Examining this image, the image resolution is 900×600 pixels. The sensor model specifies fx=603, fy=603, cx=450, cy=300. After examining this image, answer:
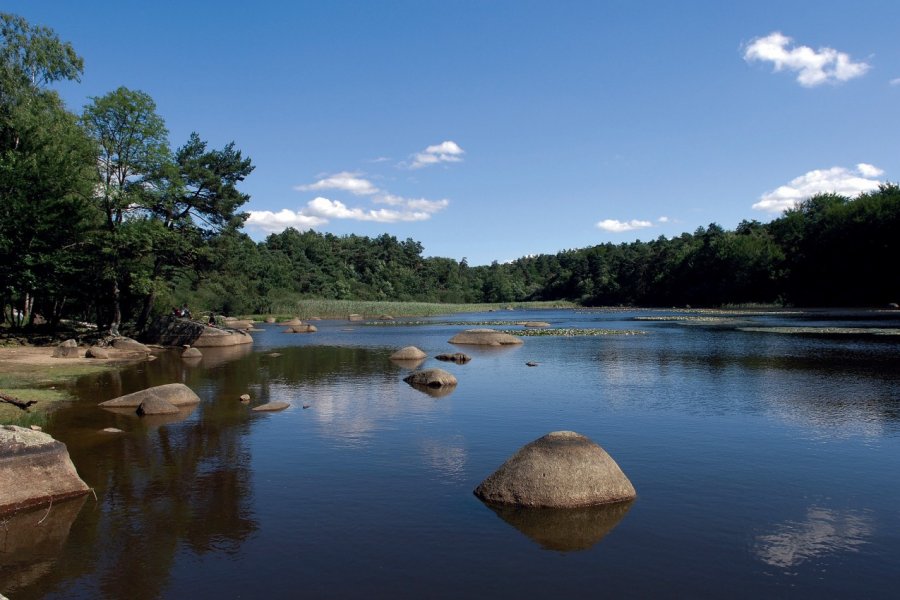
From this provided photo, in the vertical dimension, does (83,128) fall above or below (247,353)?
above

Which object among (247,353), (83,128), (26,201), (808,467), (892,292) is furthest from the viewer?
(892,292)

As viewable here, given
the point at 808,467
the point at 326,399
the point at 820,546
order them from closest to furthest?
1. the point at 820,546
2. the point at 808,467
3. the point at 326,399

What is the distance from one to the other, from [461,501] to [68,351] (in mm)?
30445

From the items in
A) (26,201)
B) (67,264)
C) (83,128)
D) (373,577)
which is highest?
(83,128)

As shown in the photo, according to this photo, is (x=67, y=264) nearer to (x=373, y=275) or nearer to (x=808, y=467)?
(x=808, y=467)

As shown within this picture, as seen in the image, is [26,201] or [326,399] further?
[26,201]

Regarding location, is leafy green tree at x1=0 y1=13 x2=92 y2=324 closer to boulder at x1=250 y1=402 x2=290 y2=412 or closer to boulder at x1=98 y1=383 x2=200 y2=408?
boulder at x1=98 y1=383 x2=200 y2=408

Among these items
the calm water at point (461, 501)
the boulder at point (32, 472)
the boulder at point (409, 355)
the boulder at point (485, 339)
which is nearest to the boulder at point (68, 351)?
the calm water at point (461, 501)

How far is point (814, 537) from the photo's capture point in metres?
9.44

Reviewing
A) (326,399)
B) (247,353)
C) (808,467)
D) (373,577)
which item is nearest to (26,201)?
(247,353)

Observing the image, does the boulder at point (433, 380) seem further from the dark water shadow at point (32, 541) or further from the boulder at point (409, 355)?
the dark water shadow at point (32, 541)

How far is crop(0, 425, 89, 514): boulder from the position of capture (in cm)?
1066

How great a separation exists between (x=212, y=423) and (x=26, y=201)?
2082 cm

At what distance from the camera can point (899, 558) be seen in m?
8.71
